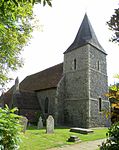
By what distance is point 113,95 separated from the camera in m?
3.98

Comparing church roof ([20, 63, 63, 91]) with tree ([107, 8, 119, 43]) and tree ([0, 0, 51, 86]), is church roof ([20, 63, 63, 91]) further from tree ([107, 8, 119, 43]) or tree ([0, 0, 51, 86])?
tree ([107, 8, 119, 43])

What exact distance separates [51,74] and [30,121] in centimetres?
739

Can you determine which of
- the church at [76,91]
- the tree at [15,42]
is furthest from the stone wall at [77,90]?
the tree at [15,42]

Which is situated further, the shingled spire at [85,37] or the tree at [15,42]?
the shingled spire at [85,37]

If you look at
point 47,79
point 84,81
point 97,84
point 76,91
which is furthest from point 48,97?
point 97,84

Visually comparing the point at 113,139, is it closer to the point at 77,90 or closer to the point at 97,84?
the point at 77,90

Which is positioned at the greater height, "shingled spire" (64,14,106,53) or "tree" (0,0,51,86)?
"shingled spire" (64,14,106,53)

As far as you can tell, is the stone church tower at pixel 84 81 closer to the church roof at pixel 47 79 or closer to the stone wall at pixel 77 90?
the stone wall at pixel 77 90

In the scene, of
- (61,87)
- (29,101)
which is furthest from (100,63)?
(29,101)

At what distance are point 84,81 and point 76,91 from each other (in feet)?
5.55

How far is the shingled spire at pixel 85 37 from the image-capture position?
2270 cm

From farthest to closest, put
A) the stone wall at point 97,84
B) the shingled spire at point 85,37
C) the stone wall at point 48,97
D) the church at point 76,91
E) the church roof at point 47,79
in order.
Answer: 1. the church roof at point 47,79
2. the shingled spire at point 85,37
3. the stone wall at point 48,97
4. the church at point 76,91
5. the stone wall at point 97,84


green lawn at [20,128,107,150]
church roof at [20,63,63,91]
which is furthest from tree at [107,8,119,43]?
church roof at [20,63,63,91]

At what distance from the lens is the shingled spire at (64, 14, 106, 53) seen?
22703 millimetres
